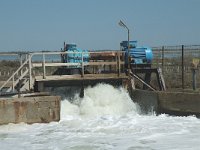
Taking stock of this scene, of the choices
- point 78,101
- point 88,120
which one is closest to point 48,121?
point 88,120

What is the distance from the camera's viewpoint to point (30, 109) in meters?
17.3

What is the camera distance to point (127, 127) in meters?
17.2

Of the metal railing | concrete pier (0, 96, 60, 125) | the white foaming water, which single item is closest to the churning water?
the white foaming water

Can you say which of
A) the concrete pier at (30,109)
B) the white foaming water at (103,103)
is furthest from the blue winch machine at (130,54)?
the concrete pier at (30,109)

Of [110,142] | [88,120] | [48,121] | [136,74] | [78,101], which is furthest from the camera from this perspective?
[136,74]

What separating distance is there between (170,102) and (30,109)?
5.89 m

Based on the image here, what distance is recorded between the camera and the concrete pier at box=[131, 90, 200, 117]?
61.5 ft

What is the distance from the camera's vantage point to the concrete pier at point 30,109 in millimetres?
16969

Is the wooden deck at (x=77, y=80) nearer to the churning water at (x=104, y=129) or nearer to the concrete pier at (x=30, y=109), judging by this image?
the churning water at (x=104, y=129)

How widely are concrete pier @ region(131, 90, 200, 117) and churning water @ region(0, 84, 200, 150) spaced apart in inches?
14.4

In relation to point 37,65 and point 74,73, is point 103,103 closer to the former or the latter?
point 74,73

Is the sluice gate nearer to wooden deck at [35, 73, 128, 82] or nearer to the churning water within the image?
wooden deck at [35, 73, 128, 82]

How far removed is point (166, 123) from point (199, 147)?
13.7 ft

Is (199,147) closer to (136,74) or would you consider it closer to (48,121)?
(48,121)
